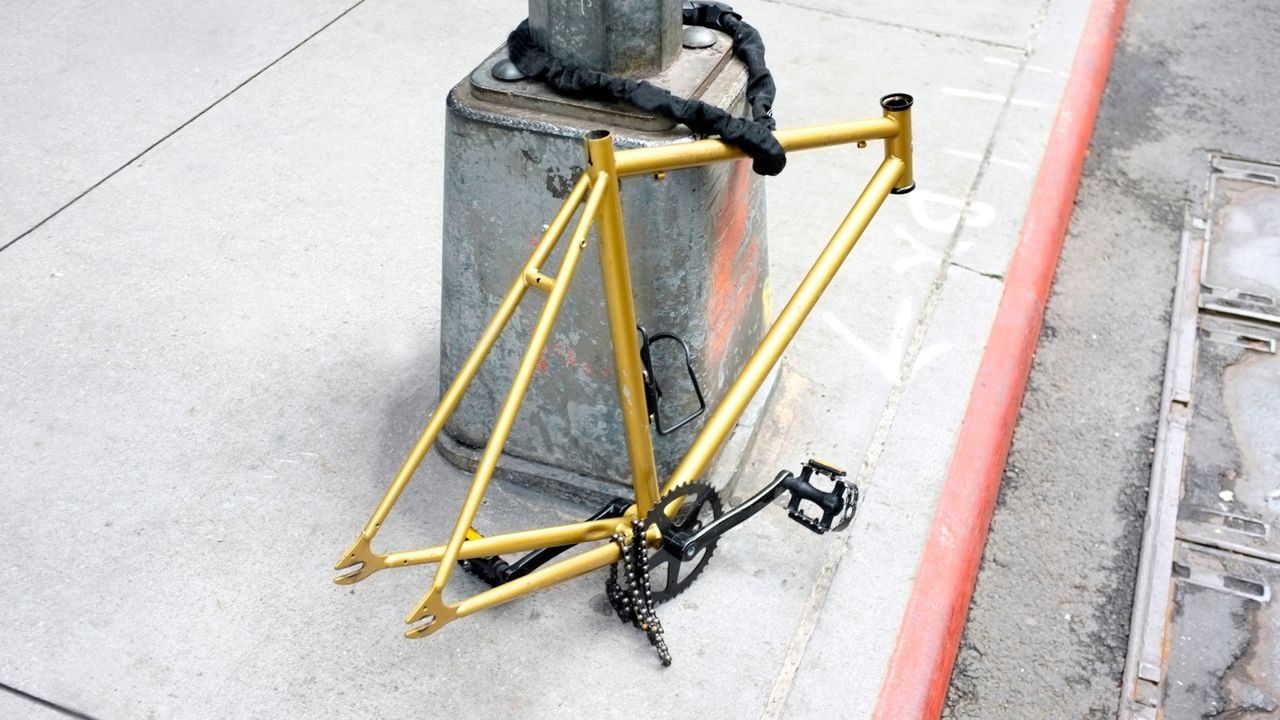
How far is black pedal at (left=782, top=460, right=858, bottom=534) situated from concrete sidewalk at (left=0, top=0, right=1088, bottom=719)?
166mm

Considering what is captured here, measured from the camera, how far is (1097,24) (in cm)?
571

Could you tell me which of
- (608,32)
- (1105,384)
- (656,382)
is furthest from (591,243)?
(1105,384)

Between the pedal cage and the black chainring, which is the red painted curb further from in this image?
the pedal cage

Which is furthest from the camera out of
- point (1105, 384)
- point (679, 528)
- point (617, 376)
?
point (1105, 384)

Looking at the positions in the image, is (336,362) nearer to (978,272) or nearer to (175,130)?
(175,130)

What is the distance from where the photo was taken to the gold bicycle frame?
227 cm

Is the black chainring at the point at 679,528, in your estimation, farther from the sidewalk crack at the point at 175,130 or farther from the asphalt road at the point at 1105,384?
the sidewalk crack at the point at 175,130

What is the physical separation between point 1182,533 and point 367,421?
7.51 ft

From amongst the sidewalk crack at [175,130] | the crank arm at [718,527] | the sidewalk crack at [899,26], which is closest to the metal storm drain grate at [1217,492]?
the crank arm at [718,527]

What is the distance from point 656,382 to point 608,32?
805 millimetres

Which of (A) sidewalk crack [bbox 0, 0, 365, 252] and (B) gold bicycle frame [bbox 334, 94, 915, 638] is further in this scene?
(A) sidewalk crack [bbox 0, 0, 365, 252]

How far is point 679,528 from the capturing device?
9.04ft

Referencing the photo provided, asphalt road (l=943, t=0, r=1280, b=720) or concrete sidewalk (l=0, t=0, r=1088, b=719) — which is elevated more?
concrete sidewalk (l=0, t=0, r=1088, b=719)

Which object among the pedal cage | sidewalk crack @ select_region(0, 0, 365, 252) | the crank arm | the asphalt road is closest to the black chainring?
the crank arm
